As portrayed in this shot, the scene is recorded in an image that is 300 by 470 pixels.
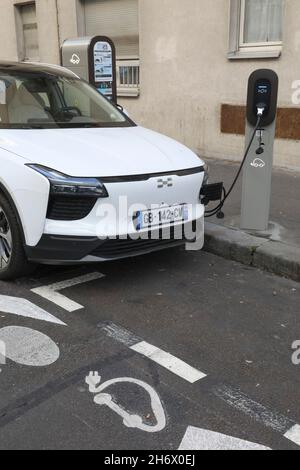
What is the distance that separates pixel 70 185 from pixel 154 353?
134 centimetres

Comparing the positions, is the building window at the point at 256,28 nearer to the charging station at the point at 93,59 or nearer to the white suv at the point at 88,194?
the charging station at the point at 93,59

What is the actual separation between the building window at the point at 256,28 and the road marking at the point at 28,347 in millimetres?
5902

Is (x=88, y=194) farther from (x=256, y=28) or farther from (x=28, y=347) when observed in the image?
(x=256, y=28)

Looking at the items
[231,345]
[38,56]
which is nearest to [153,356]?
[231,345]

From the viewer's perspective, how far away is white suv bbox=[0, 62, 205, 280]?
3.83m

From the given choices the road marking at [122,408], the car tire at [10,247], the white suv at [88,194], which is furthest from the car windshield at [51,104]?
the road marking at [122,408]

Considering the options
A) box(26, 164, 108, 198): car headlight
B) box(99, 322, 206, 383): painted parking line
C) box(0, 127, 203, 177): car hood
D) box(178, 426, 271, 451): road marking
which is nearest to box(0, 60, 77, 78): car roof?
box(0, 127, 203, 177): car hood

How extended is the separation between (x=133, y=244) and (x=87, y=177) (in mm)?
648

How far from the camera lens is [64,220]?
12.7ft

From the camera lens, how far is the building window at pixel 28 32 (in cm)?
1269

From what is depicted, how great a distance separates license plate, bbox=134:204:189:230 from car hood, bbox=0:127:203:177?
0.31 meters

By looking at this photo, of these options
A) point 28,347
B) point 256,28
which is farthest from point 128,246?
point 256,28

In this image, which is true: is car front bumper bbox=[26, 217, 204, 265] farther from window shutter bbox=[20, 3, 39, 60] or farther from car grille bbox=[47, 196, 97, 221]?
window shutter bbox=[20, 3, 39, 60]

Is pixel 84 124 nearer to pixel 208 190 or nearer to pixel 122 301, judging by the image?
pixel 208 190
